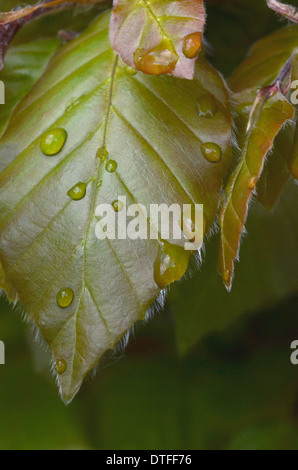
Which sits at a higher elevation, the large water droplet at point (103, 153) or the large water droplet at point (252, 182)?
the large water droplet at point (103, 153)

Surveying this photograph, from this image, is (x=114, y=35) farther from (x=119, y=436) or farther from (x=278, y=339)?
(x=119, y=436)

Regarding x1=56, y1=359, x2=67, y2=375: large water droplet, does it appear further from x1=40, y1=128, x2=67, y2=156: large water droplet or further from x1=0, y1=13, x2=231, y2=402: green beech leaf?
x1=40, y1=128, x2=67, y2=156: large water droplet

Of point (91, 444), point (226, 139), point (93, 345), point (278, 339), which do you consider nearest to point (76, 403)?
point (91, 444)

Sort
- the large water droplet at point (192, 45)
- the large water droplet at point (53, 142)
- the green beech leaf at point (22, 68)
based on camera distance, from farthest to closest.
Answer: the green beech leaf at point (22, 68) → the large water droplet at point (53, 142) → the large water droplet at point (192, 45)

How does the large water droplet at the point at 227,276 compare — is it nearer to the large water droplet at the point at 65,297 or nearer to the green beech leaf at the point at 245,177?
the green beech leaf at the point at 245,177

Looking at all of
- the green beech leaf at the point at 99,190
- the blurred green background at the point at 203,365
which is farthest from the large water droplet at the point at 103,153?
the blurred green background at the point at 203,365

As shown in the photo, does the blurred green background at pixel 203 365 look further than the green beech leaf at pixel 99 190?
Yes
